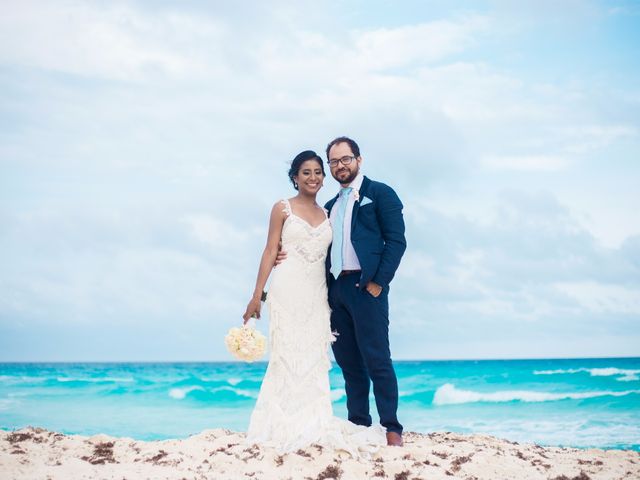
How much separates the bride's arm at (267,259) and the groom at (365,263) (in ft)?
1.42

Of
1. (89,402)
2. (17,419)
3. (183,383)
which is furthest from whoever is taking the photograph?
(183,383)

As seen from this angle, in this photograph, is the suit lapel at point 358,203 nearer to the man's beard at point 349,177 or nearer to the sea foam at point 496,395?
the man's beard at point 349,177

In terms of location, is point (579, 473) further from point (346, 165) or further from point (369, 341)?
point (346, 165)

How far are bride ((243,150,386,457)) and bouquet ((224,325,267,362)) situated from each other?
18 centimetres

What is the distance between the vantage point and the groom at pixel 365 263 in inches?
200

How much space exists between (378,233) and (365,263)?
0.33 m

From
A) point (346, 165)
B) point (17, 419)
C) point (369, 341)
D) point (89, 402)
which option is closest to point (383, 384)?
point (369, 341)

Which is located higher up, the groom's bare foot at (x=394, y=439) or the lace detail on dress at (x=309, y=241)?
the lace detail on dress at (x=309, y=241)

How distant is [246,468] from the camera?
14.8ft

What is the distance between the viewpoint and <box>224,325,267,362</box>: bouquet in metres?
4.95

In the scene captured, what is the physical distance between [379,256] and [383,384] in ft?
3.31

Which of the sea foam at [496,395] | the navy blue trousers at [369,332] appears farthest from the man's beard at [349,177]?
the sea foam at [496,395]

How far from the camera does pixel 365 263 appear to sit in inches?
197

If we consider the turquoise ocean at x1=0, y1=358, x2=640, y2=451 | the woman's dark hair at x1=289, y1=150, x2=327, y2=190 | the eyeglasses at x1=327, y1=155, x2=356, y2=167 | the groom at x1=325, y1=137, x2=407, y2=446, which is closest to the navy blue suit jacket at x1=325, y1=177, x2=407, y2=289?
the groom at x1=325, y1=137, x2=407, y2=446
